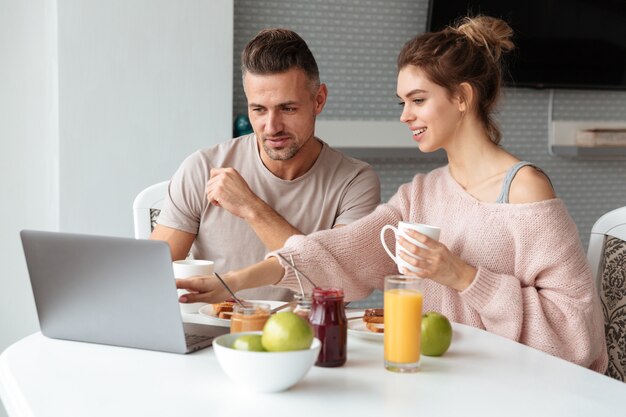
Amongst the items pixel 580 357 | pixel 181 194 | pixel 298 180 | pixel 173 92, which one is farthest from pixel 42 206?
pixel 580 357

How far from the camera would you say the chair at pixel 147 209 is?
2.35 metres

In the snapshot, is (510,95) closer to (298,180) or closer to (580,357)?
(298,180)

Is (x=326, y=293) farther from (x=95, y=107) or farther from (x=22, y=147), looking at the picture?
(x=22, y=147)

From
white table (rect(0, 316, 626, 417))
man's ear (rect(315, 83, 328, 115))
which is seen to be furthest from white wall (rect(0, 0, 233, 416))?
white table (rect(0, 316, 626, 417))

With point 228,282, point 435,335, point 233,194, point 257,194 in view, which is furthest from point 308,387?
point 257,194

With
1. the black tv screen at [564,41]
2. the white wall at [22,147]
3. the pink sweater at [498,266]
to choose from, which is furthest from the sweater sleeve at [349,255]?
the black tv screen at [564,41]

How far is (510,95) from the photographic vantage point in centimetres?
394

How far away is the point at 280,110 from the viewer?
7.25 feet

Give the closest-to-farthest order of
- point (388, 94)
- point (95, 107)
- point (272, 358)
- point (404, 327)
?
point (272, 358)
point (404, 327)
point (95, 107)
point (388, 94)

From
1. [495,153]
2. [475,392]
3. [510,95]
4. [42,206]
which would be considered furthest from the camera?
[510,95]

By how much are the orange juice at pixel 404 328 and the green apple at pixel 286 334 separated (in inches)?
6.8

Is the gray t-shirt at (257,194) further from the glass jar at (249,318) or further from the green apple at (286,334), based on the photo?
the green apple at (286,334)

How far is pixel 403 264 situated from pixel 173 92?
1.60m

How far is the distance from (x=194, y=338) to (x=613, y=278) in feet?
3.12
